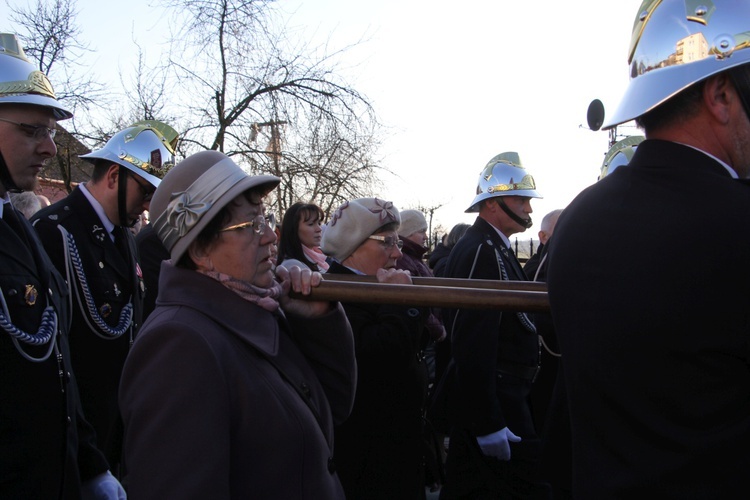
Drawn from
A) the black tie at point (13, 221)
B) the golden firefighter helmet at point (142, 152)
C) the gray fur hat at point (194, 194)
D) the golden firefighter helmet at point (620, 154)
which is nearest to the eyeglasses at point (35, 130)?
the black tie at point (13, 221)

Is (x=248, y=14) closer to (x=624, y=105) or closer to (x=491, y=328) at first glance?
(x=491, y=328)

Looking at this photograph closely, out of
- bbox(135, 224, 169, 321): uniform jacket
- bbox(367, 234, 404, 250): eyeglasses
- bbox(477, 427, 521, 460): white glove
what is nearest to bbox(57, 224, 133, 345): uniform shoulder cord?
bbox(135, 224, 169, 321): uniform jacket

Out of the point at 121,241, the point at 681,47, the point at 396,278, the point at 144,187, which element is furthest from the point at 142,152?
the point at 681,47

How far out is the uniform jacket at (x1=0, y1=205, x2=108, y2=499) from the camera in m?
2.29

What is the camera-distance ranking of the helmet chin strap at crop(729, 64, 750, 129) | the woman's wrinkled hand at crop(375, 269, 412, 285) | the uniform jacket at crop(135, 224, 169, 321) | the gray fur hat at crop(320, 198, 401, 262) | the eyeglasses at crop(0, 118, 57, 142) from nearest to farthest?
the helmet chin strap at crop(729, 64, 750, 129) < the woman's wrinkled hand at crop(375, 269, 412, 285) < the eyeglasses at crop(0, 118, 57, 142) < the gray fur hat at crop(320, 198, 401, 262) < the uniform jacket at crop(135, 224, 169, 321)

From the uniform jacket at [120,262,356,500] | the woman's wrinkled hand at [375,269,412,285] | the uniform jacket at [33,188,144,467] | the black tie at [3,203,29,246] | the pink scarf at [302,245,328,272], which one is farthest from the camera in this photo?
the pink scarf at [302,245,328,272]

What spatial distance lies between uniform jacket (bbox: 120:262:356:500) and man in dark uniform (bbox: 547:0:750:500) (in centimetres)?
83

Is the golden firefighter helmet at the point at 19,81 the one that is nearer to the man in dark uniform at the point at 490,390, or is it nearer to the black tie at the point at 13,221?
the black tie at the point at 13,221

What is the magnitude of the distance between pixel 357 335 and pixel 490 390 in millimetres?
978

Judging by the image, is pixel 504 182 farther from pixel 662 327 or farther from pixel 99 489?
pixel 662 327

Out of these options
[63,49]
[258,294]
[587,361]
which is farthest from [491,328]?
[63,49]

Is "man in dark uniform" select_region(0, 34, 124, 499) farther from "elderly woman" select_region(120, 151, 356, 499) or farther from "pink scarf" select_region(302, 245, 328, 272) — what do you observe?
"pink scarf" select_region(302, 245, 328, 272)

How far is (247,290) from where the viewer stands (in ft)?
7.44

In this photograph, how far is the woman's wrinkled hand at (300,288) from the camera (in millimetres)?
2279
